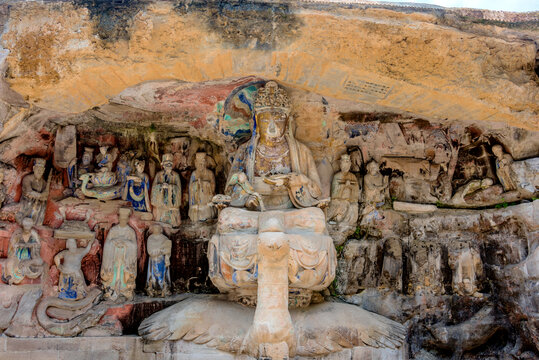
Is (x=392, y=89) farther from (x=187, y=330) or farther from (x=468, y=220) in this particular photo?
(x=187, y=330)

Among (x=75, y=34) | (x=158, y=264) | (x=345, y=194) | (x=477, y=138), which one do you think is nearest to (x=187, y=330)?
(x=158, y=264)

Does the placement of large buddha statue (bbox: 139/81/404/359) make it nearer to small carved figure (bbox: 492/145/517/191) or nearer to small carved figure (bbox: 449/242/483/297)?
small carved figure (bbox: 449/242/483/297)

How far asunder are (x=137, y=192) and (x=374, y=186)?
265 cm

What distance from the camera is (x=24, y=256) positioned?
5848 millimetres

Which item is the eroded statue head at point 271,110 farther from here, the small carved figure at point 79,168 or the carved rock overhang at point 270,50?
the small carved figure at point 79,168

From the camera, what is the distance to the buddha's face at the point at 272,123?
6.00 m

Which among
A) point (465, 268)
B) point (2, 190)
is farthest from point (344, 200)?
point (2, 190)

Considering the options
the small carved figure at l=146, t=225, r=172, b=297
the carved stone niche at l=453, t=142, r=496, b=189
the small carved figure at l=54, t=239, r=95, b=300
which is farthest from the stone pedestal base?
the carved stone niche at l=453, t=142, r=496, b=189

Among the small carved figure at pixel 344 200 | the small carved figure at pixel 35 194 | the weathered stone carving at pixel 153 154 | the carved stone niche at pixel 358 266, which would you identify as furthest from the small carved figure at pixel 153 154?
the carved stone niche at pixel 358 266

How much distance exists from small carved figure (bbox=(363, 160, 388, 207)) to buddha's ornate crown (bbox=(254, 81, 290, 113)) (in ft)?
4.41

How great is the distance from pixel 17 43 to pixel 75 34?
0.51 m

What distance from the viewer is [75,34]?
5.02m

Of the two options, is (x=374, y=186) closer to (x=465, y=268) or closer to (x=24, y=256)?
(x=465, y=268)

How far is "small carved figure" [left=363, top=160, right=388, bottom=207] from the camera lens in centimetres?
655
